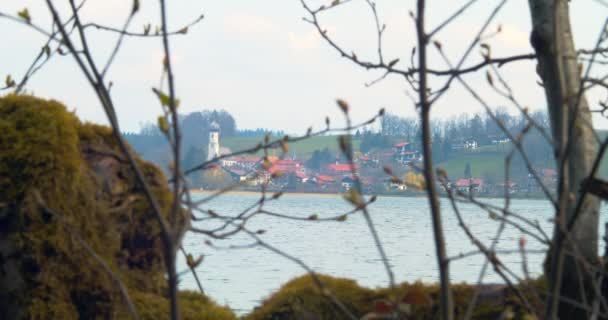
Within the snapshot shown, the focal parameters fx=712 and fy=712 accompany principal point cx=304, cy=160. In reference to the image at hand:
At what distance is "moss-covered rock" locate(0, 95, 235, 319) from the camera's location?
10.0 feet

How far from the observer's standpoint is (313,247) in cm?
2189

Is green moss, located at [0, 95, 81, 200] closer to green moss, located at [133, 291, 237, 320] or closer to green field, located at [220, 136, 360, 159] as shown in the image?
green moss, located at [133, 291, 237, 320]

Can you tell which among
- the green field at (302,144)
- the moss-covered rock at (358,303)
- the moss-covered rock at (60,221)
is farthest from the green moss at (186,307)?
the green field at (302,144)

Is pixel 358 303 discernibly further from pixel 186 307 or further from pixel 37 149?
pixel 37 149

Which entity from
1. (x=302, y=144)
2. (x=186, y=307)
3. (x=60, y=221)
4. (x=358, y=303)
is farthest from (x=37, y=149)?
(x=302, y=144)

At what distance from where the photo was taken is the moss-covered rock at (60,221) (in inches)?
120

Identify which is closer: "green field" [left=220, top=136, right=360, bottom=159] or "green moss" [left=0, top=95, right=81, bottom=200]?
"green moss" [left=0, top=95, right=81, bottom=200]

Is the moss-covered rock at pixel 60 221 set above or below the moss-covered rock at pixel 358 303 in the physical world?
above

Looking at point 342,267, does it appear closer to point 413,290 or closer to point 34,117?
point 34,117

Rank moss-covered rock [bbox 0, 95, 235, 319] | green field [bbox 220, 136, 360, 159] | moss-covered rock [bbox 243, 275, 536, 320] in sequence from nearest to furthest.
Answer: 1. moss-covered rock [bbox 0, 95, 235, 319]
2. moss-covered rock [bbox 243, 275, 536, 320]
3. green field [bbox 220, 136, 360, 159]

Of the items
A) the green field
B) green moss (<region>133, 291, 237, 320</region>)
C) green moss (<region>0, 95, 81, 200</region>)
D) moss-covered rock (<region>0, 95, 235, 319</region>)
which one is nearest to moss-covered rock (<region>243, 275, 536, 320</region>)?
green moss (<region>133, 291, 237, 320</region>)

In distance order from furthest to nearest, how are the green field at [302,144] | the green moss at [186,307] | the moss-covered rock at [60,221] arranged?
the green field at [302,144]
the green moss at [186,307]
the moss-covered rock at [60,221]

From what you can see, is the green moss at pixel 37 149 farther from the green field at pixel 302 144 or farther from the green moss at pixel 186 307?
the green field at pixel 302 144

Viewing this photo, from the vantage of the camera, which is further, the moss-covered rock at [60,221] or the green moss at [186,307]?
the green moss at [186,307]
